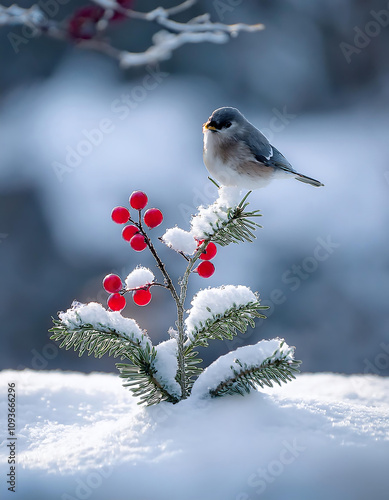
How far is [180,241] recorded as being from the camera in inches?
34.6

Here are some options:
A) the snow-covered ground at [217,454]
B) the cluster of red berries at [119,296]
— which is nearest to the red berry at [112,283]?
the cluster of red berries at [119,296]

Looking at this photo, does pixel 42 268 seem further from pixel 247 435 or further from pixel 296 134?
pixel 247 435

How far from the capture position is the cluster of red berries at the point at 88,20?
1.21 meters

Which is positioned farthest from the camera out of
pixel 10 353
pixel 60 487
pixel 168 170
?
pixel 168 170

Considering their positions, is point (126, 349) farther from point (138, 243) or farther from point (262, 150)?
point (262, 150)

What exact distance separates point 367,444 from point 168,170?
273 cm

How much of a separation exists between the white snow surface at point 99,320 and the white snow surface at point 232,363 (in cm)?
13

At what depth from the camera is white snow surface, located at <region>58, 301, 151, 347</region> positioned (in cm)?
86

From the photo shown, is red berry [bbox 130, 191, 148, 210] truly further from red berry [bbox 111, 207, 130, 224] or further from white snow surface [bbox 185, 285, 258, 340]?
white snow surface [bbox 185, 285, 258, 340]

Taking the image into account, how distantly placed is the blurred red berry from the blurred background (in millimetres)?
1604

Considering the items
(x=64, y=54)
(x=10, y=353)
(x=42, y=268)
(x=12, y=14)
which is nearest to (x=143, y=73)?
(x=64, y=54)

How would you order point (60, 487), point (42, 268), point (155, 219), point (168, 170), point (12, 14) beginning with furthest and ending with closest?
point (168, 170)
point (42, 268)
point (12, 14)
point (155, 219)
point (60, 487)

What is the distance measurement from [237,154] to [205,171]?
94.5 inches

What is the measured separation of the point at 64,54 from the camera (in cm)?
339
